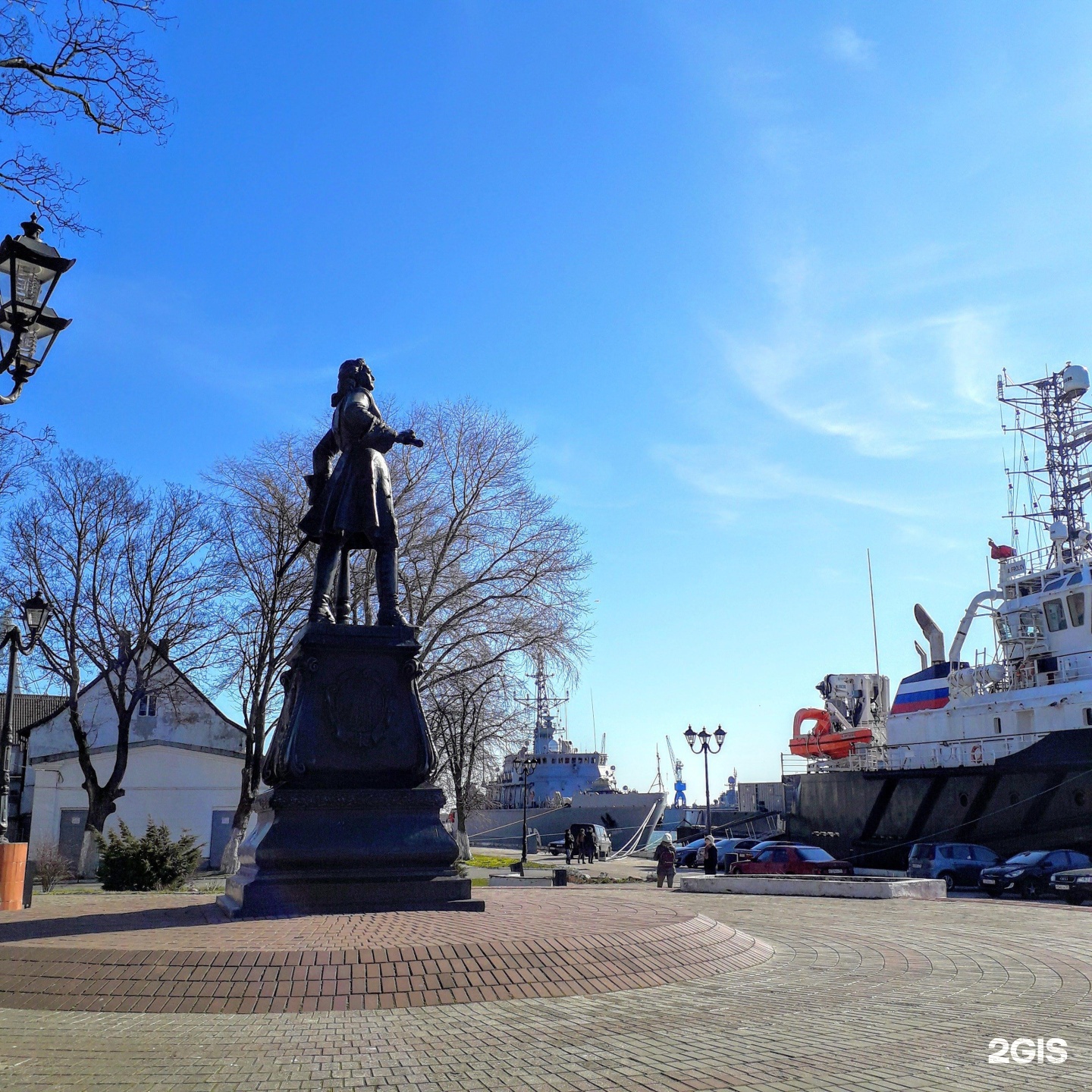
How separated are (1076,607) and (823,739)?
55.4 feet

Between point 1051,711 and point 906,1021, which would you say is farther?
point 1051,711

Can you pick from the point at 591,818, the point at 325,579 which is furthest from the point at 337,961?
the point at 591,818

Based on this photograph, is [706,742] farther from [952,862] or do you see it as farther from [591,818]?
[591,818]

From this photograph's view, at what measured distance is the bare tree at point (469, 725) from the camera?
27422mm

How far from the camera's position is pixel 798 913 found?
13727 millimetres

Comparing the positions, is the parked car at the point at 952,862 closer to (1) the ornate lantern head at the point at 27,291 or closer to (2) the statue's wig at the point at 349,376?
(2) the statue's wig at the point at 349,376

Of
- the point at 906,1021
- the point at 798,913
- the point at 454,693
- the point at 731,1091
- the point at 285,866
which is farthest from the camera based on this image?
the point at 454,693

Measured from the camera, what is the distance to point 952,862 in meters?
26.1

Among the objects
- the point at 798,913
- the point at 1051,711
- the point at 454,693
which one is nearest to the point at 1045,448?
the point at 1051,711

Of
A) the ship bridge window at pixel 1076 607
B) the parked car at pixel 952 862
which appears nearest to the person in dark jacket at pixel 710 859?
the parked car at pixel 952 862

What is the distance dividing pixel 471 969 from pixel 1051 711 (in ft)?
94.8

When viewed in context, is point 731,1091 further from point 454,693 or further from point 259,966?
point 454,693

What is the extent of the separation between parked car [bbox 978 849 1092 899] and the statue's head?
18.8 meters

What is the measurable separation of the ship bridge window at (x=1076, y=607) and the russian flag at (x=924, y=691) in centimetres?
610
